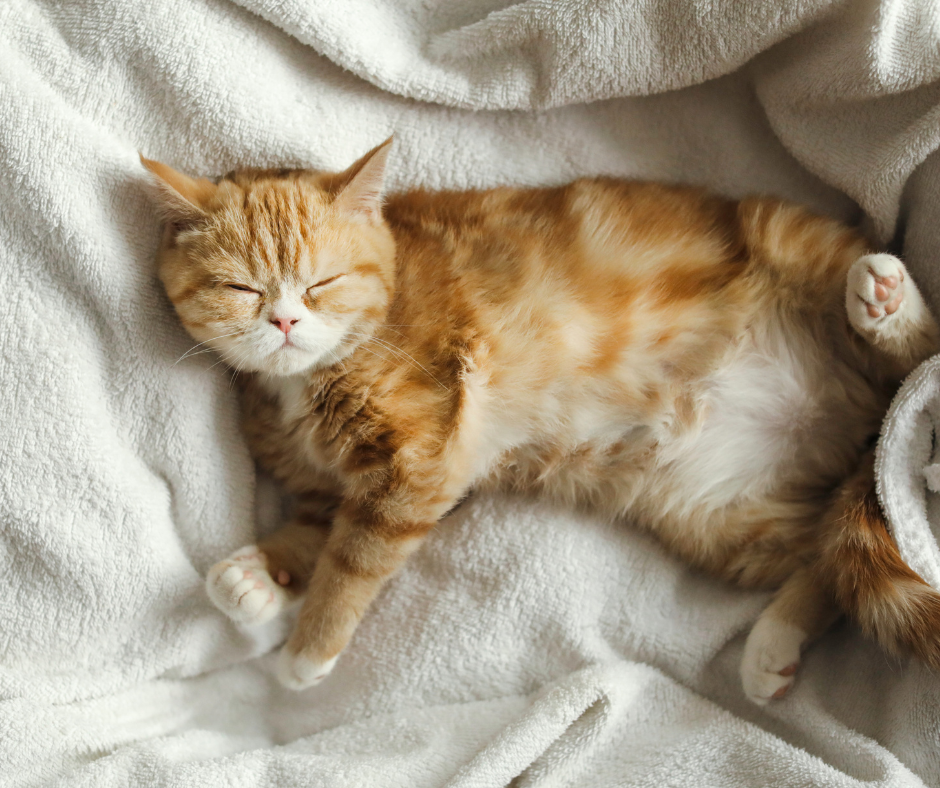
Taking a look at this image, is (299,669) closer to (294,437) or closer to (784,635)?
(294,437)

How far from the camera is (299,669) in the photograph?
1.22m

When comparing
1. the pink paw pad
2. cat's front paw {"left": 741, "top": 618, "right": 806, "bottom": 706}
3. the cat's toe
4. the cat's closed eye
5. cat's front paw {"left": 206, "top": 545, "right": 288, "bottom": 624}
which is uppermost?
the pink paw pad

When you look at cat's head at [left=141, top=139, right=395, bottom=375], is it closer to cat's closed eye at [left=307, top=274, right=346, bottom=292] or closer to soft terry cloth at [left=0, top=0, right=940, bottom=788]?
cat's closed eye at [left=307, top=274, right=346, bottom=292]

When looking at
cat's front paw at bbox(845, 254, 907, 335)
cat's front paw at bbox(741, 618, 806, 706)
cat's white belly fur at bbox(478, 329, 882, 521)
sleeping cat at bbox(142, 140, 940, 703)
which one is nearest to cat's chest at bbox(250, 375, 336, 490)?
sleeping cat at bbox(142, 140, 940, 703)

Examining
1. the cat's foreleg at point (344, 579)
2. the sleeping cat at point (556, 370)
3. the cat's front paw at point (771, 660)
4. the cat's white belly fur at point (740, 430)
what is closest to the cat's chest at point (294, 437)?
the sleeping cat at point (556, 370)

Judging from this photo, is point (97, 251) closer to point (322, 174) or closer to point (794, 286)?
point (322, 174)

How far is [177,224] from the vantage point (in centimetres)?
118

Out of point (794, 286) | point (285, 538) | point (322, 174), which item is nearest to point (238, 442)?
point (285, 538)

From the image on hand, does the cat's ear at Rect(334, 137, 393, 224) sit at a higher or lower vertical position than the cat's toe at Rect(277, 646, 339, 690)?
higher

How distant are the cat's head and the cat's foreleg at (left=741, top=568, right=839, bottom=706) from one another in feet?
2.71

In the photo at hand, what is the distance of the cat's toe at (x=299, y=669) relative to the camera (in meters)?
1.22

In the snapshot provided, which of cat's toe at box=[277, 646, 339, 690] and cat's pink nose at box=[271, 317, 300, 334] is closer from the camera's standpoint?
cat's pink nose at box=[271, 317, 300, 334]

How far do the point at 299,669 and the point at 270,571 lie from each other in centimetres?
17

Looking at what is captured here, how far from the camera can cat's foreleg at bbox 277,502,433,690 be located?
46.7 inches
